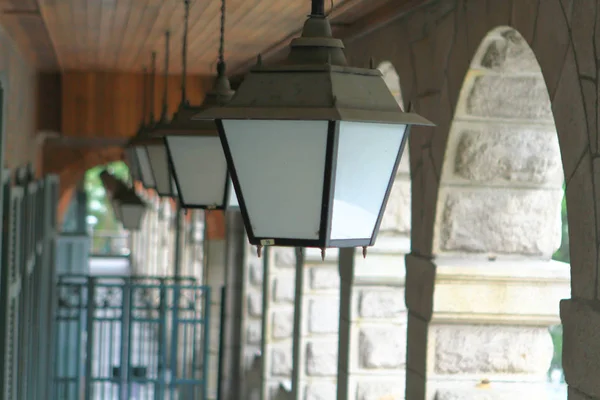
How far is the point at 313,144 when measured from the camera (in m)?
1.62

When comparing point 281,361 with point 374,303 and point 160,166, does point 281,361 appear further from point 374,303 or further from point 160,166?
point 160,166

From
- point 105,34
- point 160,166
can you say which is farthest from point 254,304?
point 160,166

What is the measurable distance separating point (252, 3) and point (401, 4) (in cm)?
75

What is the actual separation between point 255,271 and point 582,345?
6.12 meters

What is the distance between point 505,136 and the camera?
119 inches

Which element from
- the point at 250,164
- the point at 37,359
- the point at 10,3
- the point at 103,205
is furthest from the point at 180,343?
the point at 103,205

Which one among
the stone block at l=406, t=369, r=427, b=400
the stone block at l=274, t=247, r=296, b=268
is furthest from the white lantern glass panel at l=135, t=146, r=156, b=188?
the stone block at l=274, t=247, r=296, b=268

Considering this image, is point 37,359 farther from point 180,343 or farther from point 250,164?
point 180,343

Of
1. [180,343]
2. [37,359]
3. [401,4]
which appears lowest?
[180,343]

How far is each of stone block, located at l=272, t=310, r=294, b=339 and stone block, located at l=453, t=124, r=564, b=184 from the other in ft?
12.2

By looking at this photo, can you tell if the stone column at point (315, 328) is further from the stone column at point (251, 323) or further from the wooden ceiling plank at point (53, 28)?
the stone column at point (251, 323)

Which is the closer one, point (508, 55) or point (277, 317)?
point (508, 55)

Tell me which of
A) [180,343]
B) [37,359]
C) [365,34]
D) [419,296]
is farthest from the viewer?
[180,343]

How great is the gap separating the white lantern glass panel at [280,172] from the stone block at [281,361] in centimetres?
503
